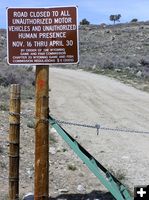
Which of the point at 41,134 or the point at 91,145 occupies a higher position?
the point at 41,134

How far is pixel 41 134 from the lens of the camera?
6.76 m

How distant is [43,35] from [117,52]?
47.7 m

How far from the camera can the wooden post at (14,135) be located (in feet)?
22.7

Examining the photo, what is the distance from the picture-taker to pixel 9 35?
21.4ft

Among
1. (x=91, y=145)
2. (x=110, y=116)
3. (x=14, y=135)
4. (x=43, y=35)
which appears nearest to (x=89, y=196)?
(x=14, y=135)

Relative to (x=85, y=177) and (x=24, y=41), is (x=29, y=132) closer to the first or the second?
(x=85, y=177)

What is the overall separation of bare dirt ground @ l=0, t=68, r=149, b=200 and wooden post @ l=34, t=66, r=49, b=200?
154 cm

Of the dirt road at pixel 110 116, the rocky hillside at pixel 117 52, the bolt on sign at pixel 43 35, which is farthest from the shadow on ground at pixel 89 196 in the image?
the rocky hillside at pixel 117 52

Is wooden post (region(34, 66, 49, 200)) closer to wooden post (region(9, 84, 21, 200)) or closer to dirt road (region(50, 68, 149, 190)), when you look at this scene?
wooden post (region(9, 84, 21, 200))

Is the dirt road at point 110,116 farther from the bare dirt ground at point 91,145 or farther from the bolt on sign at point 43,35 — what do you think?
the bolt on sign at point 43,35

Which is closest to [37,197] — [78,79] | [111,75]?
[78,79]

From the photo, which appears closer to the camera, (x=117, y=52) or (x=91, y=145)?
(x=91, y=145)

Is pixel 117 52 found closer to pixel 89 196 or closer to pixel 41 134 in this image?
pixel 89 196

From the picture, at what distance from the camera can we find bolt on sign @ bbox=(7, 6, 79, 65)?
6.47 metres
